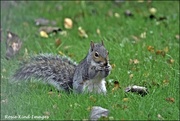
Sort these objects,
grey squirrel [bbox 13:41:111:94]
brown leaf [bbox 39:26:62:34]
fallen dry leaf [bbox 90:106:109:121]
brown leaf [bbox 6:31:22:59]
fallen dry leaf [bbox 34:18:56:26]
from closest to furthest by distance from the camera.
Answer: fallen dry leaf [bbox 90:106:109:121], grey squirrel [bbox 13:41:111:94], brown leaf [bbox 6:31:22:59], brown leaf [bbox 39:26:62:34], fallen dry leaf [bbox 34:18:56:26]

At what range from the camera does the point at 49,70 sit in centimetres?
538

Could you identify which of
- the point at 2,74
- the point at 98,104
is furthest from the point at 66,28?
the point at 98,104

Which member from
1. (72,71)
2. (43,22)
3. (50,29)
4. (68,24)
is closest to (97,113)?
(72,71)

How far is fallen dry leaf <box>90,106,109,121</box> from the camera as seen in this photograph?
4297mm

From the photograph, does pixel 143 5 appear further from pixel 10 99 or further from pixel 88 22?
pixel 10 99

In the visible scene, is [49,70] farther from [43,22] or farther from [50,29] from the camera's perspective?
[43,22]

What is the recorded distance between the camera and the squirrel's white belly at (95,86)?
16.3 ft

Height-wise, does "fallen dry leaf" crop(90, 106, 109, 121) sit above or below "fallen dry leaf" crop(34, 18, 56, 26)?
below

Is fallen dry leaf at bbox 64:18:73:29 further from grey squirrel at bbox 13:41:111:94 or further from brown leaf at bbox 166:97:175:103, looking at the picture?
brown leaf at bbox 166:97:175:103

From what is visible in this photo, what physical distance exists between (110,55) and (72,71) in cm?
88

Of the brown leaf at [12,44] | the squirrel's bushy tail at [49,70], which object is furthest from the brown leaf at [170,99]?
the brown leaf at [12,44]

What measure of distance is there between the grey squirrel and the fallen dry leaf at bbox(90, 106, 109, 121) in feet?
1.86

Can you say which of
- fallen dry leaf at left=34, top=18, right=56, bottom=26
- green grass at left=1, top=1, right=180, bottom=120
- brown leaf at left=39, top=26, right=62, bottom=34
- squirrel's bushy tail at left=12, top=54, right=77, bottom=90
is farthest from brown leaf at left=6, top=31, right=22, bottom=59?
squirrel's bushy tail at left=12, top=54, right=77, bottom=90

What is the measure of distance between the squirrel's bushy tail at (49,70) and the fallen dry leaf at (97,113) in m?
0.88
